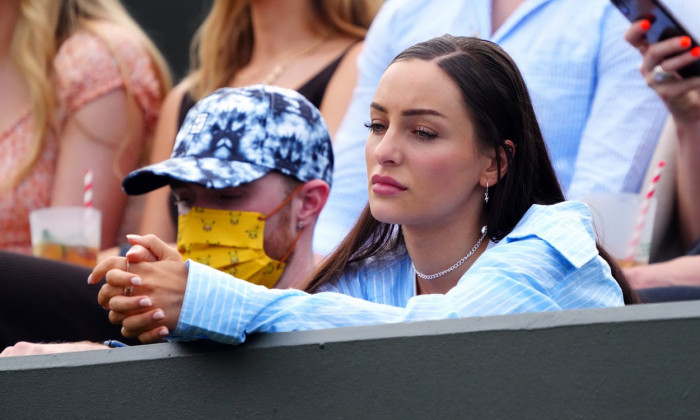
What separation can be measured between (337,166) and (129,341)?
875 millimetres

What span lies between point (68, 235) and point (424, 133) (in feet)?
5.28

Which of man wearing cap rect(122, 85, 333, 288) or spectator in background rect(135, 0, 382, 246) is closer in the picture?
man wearing cap rect(122, 85, 333, 288)

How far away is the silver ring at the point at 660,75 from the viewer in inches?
115

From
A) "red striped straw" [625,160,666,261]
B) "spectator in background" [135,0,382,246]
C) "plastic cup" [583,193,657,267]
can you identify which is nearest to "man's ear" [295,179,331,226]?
"spectator in background" [135,0,382,246]

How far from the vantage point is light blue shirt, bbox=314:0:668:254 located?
320cm

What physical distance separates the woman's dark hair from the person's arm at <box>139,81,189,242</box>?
1.75 m

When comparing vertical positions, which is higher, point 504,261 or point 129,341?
point 504,261

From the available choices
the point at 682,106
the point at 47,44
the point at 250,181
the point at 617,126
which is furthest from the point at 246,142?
the point at 47,44

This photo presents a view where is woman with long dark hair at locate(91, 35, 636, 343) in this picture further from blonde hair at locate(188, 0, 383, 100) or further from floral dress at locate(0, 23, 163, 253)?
floral dress at locate(0, 23, 163, 253)

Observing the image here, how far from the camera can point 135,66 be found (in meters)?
4.22

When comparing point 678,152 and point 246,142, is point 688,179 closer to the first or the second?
point 678,152

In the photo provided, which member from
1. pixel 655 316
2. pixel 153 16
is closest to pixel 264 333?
pixel 655 316

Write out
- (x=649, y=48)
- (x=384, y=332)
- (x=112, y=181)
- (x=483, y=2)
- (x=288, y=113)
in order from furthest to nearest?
(x=112, y=181) < (x=483, y=2) < (x=288, y=113) < (x=649, y=48) < (x=384, y=332)

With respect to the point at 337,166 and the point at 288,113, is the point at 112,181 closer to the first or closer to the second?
the point at 337,166
